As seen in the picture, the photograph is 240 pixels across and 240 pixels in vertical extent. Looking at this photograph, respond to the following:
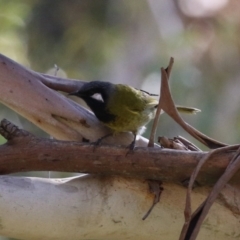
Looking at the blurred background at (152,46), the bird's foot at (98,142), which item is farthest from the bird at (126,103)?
the blurred background at (152,46)

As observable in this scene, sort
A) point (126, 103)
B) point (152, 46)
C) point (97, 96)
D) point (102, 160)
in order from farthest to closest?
point (152, 46) → point (126, 103) → point (97, 96) → point (102, 160)

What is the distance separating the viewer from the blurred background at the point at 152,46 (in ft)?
8.37

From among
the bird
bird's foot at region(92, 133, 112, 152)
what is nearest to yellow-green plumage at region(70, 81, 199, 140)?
the bird

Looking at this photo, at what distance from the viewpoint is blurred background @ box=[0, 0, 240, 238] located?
255cm

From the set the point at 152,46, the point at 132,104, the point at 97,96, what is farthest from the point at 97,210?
the point at 152,46

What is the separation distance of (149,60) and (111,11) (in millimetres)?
328

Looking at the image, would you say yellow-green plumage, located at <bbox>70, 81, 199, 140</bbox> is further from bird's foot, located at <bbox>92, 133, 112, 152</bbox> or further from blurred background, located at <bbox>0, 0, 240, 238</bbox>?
blurred background, located at <bbox>0, 0, 240, 238</bbox>

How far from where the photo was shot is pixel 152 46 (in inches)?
112

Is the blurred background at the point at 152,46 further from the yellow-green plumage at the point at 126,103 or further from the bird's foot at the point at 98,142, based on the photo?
the bird's foot at the point at 98,142

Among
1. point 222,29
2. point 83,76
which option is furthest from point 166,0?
point 83,76

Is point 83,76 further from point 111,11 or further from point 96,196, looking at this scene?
point 96,196

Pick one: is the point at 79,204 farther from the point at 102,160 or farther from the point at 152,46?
the point at 152,46

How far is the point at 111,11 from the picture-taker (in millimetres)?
2775

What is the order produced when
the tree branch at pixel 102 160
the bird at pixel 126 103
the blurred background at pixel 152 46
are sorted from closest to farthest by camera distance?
1. the tree branch at pixel 102 160
2. the bird at pixel 126 103
3. the blurred background at pixel 152 46
